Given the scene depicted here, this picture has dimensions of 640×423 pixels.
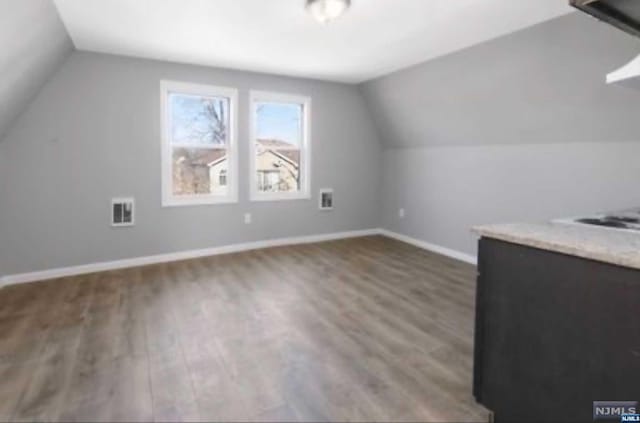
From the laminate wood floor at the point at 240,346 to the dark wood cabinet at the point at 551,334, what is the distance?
1.08 feet

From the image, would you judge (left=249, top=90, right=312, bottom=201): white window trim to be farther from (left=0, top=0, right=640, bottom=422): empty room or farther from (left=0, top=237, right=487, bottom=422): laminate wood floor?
(left=0, top=237, right=487, bottom=422): laminate wood floor

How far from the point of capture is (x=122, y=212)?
4.04 meters

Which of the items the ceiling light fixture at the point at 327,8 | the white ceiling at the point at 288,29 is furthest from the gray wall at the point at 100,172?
the ceiling light fixture at the point at 327,8

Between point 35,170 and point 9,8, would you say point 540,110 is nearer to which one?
point 9,8

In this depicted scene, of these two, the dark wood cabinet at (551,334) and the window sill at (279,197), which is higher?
the window sill at (279,197)

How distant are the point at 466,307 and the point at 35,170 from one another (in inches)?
165

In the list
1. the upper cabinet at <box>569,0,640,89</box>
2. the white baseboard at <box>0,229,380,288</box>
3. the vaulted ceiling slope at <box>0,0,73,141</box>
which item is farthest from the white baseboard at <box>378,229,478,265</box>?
the vaulted ceiling slope at <box>0,0,73,141</box>

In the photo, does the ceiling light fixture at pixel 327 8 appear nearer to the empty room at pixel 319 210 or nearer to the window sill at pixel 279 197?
the empty room at pixel 319 210

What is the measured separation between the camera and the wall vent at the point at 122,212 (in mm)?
4000

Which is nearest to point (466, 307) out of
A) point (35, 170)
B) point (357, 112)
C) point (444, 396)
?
point (444, 396)

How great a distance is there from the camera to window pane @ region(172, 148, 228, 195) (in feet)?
14.5

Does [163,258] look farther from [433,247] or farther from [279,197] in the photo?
[433,247]
